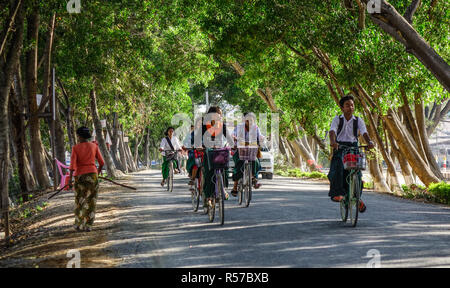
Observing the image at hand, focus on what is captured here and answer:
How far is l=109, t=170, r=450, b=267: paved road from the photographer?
698cm

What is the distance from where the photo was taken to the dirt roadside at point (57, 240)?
7.53m

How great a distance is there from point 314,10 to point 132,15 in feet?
32.5

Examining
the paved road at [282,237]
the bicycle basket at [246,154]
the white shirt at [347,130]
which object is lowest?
the paved road at [282,237]

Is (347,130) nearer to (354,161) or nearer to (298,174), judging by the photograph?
(354,161)

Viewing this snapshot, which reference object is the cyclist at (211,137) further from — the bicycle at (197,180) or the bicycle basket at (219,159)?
the bicycle at (197,180)

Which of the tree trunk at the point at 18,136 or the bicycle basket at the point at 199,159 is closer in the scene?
the bicycle basket at the point at 199,159

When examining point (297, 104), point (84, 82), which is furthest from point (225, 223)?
point (84, 82)

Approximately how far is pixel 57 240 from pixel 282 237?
3.63 m

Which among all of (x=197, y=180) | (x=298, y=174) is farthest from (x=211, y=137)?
(x=298, y=174)

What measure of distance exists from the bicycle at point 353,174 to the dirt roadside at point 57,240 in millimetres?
3973

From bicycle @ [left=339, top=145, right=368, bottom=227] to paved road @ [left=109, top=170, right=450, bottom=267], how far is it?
13.1 inches

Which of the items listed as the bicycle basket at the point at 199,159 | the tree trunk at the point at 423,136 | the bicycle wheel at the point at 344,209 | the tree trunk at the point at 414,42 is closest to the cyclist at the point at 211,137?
the bicycle basket at the point at 199,159

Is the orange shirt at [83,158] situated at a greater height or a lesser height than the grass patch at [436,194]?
greater

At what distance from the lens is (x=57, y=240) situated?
9.42 m
